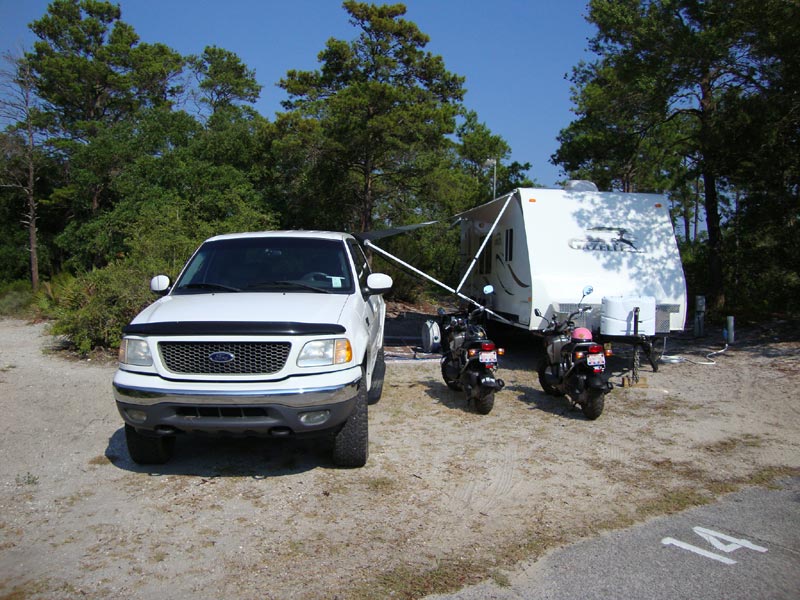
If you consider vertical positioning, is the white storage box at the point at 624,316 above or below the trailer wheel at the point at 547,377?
above

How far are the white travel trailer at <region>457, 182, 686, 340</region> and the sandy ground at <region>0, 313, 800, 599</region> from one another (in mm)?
1583

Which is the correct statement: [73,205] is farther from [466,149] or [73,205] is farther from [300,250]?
[466,149]

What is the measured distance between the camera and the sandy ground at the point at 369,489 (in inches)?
145

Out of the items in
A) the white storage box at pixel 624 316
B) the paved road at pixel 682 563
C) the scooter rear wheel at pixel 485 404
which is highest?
the white storage box at pixel 624 316

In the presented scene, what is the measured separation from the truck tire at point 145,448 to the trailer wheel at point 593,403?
13.6ft

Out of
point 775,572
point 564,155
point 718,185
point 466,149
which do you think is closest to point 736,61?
point 718,185

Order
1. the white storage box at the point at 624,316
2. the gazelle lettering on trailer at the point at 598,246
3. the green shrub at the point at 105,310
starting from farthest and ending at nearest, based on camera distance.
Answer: the green shrub at the point at 105,310, the gazelle lettering on trailer at the point at 598,246, the white storage box at the point at 624,316

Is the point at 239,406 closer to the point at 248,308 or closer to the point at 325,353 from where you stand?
the point at 325,353

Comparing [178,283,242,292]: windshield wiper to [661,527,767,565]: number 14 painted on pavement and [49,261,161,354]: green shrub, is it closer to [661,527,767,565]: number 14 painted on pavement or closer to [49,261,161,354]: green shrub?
[661,527,767,565]: number 14 painted on pavement

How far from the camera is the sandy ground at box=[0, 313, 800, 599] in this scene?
3.68m

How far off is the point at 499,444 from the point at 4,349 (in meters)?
8.65

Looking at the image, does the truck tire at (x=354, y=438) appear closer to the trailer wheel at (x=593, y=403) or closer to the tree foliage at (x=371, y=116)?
the trailer wheel at (x=593, y=403)

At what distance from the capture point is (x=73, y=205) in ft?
71.6

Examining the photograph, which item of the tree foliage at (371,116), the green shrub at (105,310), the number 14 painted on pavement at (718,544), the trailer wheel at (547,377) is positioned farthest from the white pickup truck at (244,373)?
the tree foliage at (371,116)
